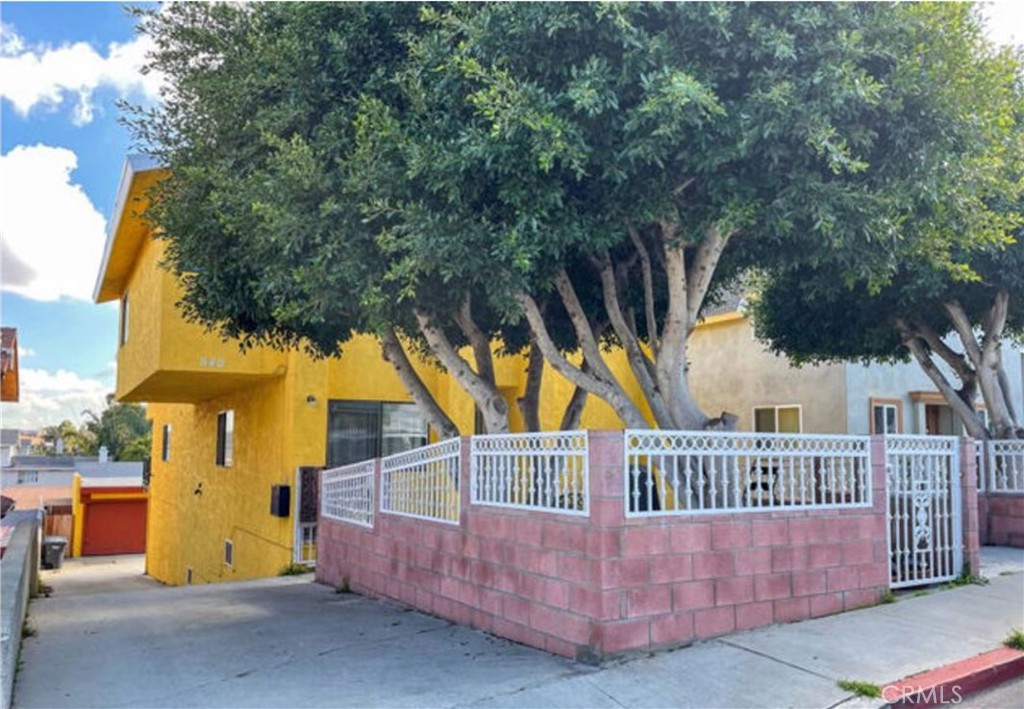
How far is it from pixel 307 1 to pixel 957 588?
8.17m

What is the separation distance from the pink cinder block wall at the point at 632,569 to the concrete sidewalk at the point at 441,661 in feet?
0.57

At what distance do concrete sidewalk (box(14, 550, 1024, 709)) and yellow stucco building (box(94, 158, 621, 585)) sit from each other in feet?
16.9

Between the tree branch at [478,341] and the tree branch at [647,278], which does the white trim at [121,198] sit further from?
the tree branch at [647,278]

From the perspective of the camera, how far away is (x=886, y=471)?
7426 mm

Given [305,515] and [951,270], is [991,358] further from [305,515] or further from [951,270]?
[305,515]

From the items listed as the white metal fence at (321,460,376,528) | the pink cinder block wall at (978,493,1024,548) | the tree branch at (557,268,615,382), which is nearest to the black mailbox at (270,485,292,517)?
the white metal fence at (321,460,376,528)

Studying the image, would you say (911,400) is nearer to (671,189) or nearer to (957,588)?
(957,588)

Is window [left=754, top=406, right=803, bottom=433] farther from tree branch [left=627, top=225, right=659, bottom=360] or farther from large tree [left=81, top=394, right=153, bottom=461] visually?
large tree [left=81, top=394, right=153, bottom=461]

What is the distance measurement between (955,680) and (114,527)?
30.6 m

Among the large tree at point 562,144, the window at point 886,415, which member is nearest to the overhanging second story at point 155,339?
the large tree at point 562,144

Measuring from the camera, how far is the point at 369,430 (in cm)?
1430

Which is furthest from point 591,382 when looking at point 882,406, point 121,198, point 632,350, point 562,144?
point 882,406

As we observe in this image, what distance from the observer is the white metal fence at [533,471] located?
6.11 meters

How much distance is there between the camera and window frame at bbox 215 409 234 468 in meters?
16.2
